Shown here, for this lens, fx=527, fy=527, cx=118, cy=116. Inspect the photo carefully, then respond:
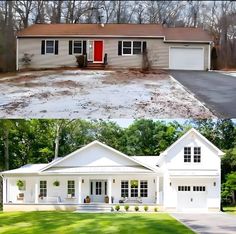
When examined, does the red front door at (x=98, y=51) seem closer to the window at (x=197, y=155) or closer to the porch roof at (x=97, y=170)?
the porch roof at (x=97, y=170)

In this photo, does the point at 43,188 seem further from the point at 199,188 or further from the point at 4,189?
the point at 199,188

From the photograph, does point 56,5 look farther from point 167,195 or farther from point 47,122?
point 167,195

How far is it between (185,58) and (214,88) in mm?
4645

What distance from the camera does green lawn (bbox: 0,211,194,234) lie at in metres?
7.50

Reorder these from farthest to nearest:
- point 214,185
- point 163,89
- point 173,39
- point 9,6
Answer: point 173,39 < point 163,89 < point 9,6 < point 214,185

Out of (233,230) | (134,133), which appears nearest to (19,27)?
(134,133)

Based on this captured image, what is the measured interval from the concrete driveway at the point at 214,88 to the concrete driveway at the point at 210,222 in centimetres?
164

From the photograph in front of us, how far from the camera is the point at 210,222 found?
24.6 feet

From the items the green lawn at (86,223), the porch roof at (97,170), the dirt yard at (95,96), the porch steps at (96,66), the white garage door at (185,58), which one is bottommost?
the green lawn at (86,223)

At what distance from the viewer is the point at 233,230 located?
758 cm

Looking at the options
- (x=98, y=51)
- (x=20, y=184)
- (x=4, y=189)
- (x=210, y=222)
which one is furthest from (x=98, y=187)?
(x=98, y=51)

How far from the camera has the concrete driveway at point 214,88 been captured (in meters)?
8.91

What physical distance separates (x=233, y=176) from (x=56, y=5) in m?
3.72

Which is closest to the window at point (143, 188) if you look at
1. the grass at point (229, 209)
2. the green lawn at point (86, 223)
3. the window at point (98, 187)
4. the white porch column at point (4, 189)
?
the green lawn at point (86, 223)
